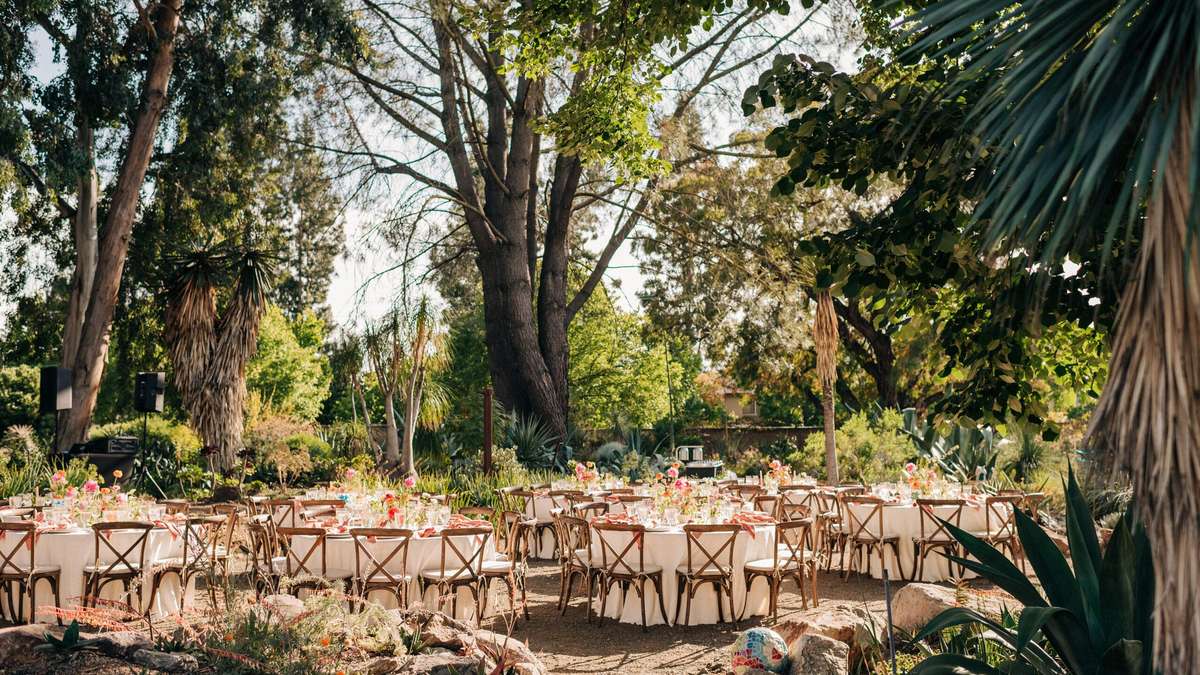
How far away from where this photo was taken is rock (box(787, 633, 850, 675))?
5.18 meters

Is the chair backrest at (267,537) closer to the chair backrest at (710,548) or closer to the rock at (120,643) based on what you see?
the rock at (120,643)

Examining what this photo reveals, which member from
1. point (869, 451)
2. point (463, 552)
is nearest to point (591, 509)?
point (463, 552)

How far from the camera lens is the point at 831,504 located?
11.7 m

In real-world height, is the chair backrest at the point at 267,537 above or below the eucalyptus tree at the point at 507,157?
below

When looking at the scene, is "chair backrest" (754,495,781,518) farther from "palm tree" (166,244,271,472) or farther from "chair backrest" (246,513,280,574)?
"palm tree" (166,244,271,472)

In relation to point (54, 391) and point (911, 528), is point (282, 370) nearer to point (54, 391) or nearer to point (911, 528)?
point (54, 391)

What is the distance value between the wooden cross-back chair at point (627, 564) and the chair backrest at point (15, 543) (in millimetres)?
4684

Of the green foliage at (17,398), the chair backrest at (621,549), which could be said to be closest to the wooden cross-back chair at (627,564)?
the chair backrest at (621,549)

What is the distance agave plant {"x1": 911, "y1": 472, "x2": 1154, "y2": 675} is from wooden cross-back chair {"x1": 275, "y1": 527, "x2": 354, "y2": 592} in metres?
5.29

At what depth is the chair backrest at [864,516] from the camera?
1003 cm

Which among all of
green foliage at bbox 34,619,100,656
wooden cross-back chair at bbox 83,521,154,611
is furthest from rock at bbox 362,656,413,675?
wooden cross-back chair at bbox 83,521,154,611

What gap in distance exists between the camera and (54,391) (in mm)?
15594

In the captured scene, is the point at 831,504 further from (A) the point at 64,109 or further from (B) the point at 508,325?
(A) the point at 64,109

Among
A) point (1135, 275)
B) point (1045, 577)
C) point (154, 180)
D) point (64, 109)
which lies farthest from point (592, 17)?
point (154, 180)
